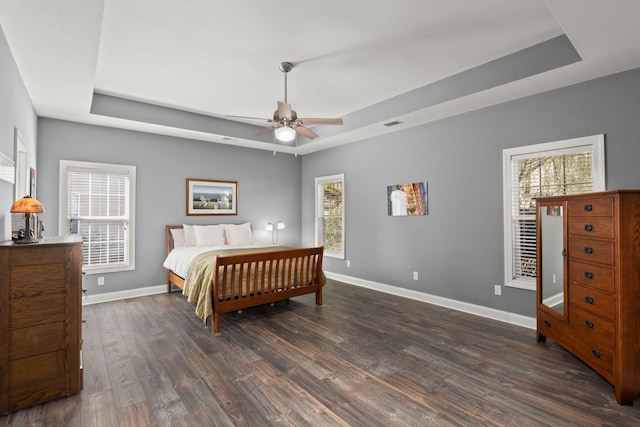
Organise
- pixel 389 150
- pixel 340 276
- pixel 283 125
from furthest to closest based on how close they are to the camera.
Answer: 1. pixel 340 276
2. pixel 389 150
3. pixel 283 125

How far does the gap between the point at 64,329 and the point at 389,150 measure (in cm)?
458

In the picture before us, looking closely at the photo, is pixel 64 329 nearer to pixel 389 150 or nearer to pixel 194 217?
pixel 194 217

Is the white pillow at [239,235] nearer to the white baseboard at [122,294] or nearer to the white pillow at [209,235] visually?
the white pillow at [209,235]

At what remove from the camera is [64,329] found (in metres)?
2.29

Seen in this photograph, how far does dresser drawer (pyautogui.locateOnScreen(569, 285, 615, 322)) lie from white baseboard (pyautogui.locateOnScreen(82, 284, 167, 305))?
5382 millimetres

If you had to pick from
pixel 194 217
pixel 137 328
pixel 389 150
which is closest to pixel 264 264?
pixel 137 328

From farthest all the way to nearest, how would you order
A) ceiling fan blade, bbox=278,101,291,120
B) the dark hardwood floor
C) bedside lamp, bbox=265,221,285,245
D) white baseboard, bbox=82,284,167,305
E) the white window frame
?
bedside lamp, bbox=265,221,285,245 < the white window frame < white baseboard, bbox=82,284,167,305 < ceiling fan blade, bbox=278,101,291,120 < the dark hardwood floor

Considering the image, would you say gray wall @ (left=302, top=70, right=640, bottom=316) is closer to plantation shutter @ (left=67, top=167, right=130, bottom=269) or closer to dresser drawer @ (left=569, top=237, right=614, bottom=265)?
dresser drawer @ (left=569, top=237, right=614, bottom=265)

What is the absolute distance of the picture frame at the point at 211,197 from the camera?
559cm

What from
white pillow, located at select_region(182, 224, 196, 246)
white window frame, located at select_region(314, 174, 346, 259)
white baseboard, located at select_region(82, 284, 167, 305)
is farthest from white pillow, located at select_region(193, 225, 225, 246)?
white window frame, located at select_region(314, 174, 346, 259)

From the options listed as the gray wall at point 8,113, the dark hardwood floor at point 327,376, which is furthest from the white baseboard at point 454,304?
the gray wall at point 8,113

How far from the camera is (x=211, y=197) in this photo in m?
5.83

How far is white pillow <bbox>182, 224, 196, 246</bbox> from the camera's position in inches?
208

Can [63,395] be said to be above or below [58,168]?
below
